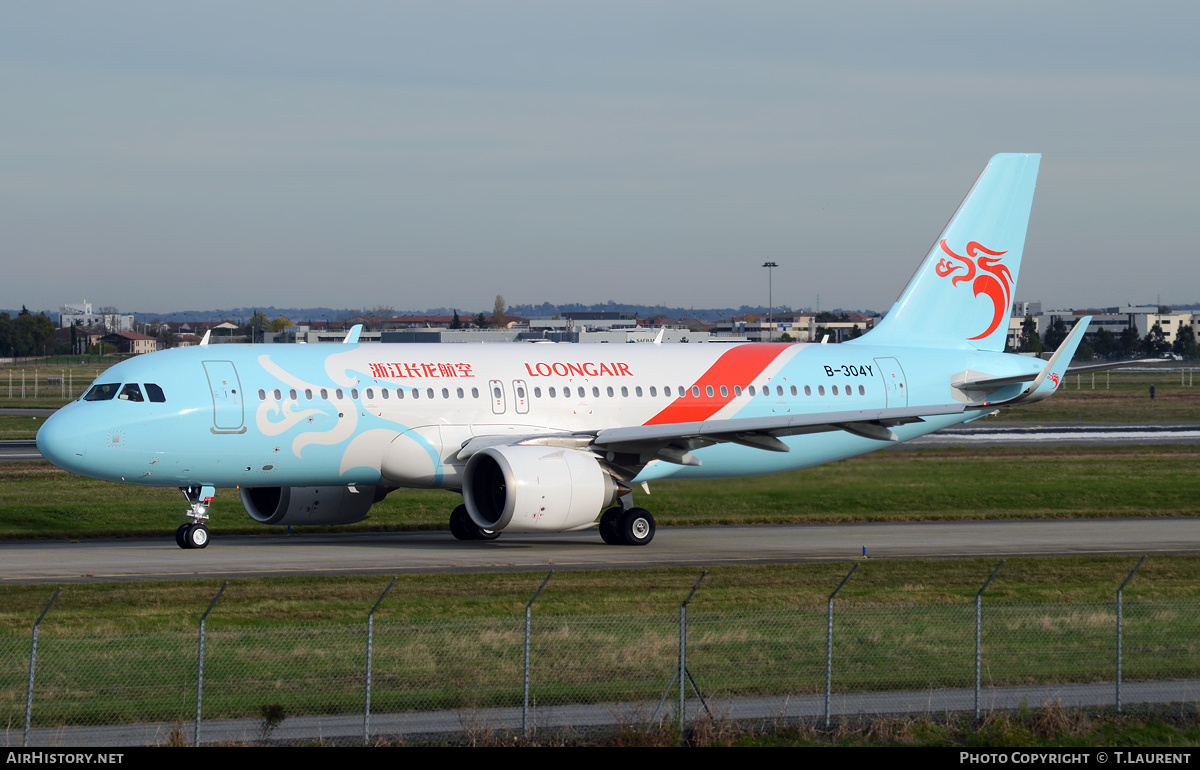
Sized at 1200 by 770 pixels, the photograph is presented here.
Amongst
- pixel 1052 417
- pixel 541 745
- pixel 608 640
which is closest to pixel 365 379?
pixel 608 640

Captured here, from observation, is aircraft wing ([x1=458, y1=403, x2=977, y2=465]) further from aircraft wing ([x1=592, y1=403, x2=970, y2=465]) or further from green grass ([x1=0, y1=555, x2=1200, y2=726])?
green grass ([x1=0, y1=555, x2=1200, y2=726])

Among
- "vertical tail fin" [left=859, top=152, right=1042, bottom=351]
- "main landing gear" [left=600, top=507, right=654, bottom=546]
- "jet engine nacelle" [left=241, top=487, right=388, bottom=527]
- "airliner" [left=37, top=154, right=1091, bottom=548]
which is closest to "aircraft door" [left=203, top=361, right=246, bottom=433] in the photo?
"airliner" [left=37, top=154, right=1091, bottom=548]

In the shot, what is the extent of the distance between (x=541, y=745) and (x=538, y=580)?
11.8 m

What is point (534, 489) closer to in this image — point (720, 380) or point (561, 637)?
point (720, 380)

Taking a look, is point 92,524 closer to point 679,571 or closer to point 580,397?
point 580,397

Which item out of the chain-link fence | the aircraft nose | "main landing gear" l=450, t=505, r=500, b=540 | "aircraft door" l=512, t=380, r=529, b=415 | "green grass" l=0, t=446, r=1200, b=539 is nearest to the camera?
the chain-link fence

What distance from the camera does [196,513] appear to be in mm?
31016

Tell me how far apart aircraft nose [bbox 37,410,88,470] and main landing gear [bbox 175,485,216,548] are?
288 centimetres

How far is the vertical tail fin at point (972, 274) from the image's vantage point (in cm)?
4038

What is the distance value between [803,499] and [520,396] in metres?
8.67

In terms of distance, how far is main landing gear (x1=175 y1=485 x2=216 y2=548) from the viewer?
30.7 meters

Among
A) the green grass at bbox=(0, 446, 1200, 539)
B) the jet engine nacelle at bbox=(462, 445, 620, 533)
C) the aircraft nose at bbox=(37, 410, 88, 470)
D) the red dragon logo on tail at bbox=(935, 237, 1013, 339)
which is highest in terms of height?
the red dragon logo on tail at bbox=(935, 237, 1013, 339)

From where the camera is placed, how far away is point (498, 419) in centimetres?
3306
